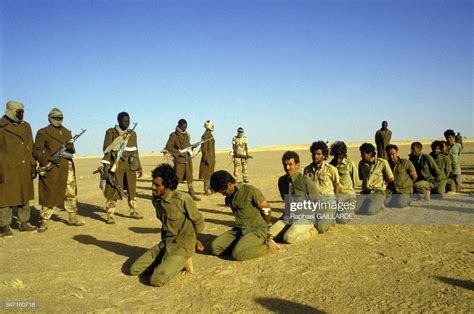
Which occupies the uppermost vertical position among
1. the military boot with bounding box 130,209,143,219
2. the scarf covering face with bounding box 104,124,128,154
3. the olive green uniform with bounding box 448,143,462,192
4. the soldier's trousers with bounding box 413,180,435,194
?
the scarf covering face with bounding box 104,124,128,154

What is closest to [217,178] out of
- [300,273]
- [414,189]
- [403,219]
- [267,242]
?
[267,242]

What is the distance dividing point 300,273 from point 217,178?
1681 millimetres

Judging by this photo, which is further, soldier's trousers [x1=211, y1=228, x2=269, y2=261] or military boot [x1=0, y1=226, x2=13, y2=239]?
military boot [x1=0, y1=226, x2=13, y2=239]

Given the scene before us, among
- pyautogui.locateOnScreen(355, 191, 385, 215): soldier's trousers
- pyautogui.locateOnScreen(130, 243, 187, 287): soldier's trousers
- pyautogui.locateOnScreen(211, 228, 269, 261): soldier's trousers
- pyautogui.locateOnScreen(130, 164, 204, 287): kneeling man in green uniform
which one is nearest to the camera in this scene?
pyautogui.locateOnScreen(130, 243, 187, 287): soldier's trousers

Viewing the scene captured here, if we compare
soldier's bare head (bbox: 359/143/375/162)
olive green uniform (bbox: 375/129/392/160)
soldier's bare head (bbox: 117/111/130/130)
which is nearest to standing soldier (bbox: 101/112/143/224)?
soldier's bare head (bbox: 117/111/130/130)

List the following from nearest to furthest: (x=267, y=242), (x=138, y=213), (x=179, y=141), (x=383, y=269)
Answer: (x=383, y=269) < (x=267, y=242) < (x=138, y=213) < (x=179, y=141)

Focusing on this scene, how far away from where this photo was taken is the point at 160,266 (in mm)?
4492

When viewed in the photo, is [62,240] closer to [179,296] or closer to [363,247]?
[179,296]

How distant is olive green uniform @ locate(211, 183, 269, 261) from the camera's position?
5.33 m

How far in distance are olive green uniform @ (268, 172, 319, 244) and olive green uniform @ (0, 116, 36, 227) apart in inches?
187

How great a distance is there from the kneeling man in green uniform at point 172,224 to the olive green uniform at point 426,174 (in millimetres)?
6466

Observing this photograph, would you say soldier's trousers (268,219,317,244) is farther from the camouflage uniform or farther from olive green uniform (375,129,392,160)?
olive green uniform (375,129,392,160)

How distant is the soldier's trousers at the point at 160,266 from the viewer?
4.38m

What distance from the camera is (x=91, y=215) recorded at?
919cm
